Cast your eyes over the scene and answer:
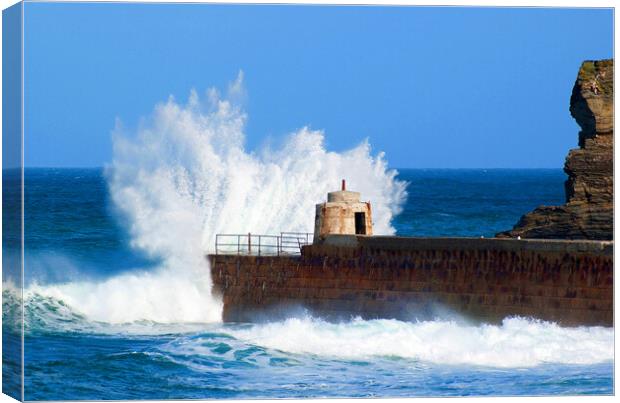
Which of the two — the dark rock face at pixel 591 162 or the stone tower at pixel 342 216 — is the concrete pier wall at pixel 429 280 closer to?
the stone tower at pixel 342 216

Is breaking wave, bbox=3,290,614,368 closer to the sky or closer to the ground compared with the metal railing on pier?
closer to the ground

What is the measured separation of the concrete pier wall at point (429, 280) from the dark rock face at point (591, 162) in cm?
257

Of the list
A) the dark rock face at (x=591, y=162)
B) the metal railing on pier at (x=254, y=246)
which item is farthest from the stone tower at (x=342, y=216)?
the dark rock face at (x=591, y=162)

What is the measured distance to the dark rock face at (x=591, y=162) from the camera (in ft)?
75.5

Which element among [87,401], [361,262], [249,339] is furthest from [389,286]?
[87,401]

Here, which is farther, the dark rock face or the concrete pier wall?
the dark rock face

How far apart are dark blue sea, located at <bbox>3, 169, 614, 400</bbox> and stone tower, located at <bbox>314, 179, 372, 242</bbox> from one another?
1.33 metres

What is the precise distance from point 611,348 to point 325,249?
4.59m

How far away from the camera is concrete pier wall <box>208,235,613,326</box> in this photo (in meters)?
20.3

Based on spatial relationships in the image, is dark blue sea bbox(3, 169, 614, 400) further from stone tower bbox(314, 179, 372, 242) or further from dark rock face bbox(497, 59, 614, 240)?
dark rock face bbox(497, 59, 614, 240)

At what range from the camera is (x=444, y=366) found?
1870 centimetres

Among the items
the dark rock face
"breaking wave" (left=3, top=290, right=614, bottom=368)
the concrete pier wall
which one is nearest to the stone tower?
the concrete pier wall

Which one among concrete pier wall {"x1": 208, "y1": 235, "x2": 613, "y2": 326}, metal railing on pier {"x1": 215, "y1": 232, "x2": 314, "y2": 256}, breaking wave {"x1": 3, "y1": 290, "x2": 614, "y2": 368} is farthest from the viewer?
metal railing on pier {"x1": 215, "y1": 232, "x2": 314, "y2": 256}

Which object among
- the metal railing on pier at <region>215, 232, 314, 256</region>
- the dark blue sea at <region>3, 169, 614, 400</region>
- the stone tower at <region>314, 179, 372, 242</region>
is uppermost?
the stone tower at <region>314, 179, 372, 242</region>
